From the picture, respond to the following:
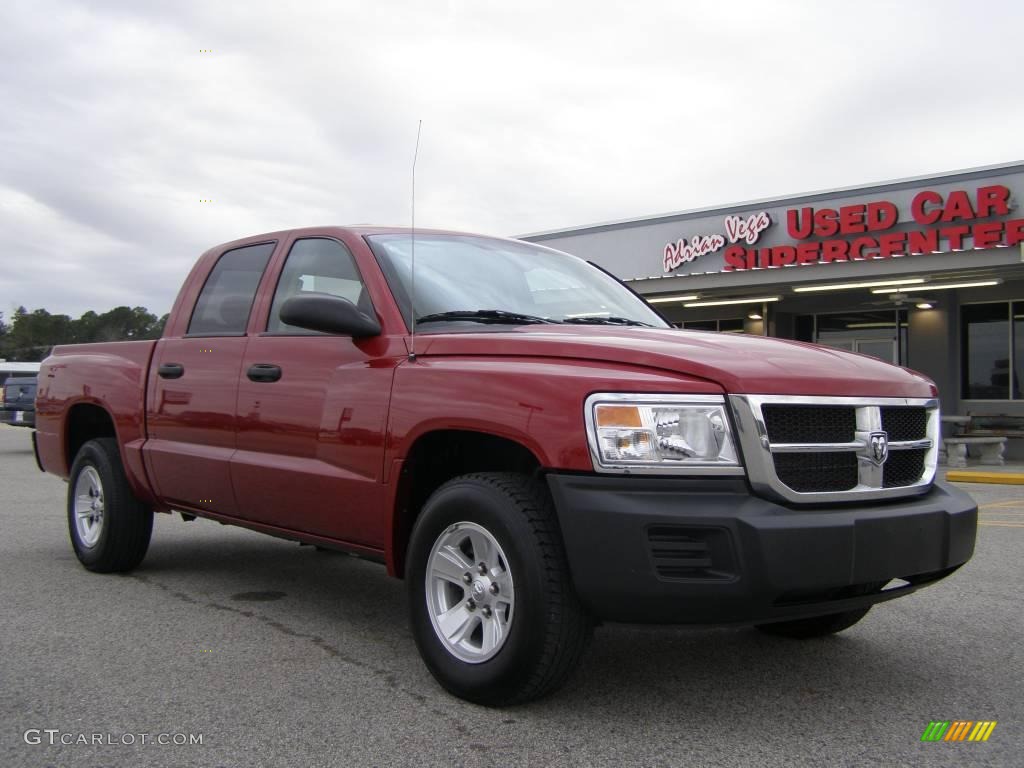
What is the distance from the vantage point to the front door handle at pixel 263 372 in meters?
4.46

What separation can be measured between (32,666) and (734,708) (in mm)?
2698

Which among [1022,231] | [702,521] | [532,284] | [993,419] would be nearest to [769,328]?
[993,419]

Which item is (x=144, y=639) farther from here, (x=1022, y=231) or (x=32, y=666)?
(x=1022, y=231)

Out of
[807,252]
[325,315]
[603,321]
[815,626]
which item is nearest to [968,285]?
[807,252]

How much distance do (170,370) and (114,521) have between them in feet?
3.38

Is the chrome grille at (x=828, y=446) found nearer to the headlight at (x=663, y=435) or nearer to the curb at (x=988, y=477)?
the headlight at (x=663, y=435)

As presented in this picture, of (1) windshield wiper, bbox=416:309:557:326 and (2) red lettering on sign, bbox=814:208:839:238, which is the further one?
(2) red lettering on sign, bbox=814:208:839:238

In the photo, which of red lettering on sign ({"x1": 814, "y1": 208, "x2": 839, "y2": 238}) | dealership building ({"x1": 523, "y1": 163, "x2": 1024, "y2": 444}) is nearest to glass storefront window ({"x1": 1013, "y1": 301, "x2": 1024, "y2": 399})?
dealership building ({"x1": 523, "y1": 163, "x2": 1024, "y2": 444})

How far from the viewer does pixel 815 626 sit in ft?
14.2

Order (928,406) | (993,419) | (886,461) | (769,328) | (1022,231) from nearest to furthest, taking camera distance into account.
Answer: (886,461)
(928,406)
(1022,231)
(993,419)
(769,328)

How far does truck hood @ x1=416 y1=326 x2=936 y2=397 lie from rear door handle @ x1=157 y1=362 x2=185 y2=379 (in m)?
1.91

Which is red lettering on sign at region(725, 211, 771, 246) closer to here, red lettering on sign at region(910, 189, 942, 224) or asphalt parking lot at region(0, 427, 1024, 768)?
red lettering on sign at region(910, 189, 942, 224)

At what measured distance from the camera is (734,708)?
3.42m

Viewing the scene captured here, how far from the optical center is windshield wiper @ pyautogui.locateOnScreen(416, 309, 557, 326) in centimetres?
404
